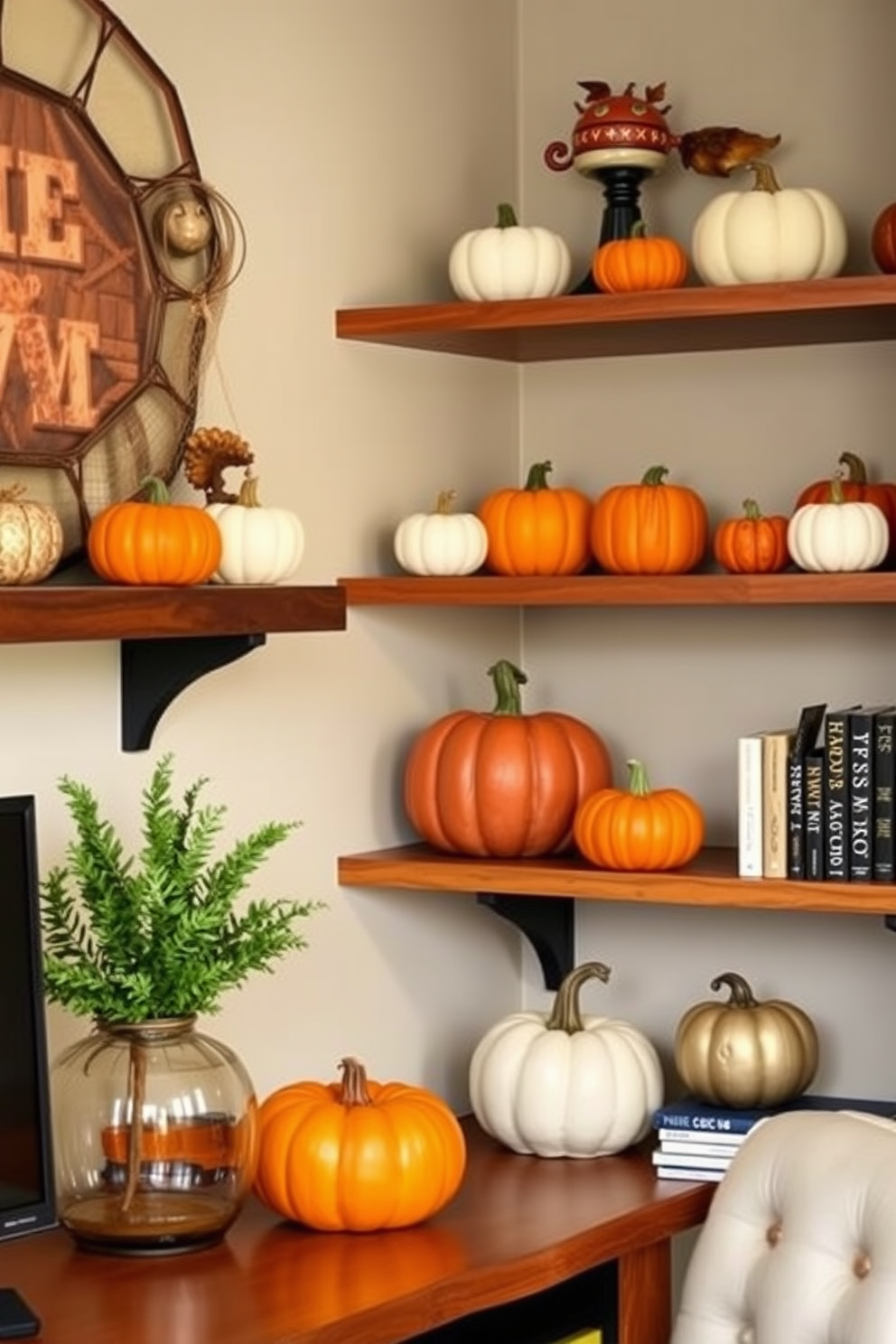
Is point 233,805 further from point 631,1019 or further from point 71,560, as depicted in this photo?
point 631,1019

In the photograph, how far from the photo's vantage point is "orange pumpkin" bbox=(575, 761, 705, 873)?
3.16 m

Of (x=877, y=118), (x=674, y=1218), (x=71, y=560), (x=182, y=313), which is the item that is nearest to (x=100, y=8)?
(x=182, y=313)

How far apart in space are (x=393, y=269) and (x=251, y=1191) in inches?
51.2

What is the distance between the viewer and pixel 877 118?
3.38m

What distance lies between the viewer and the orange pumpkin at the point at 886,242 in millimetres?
3084

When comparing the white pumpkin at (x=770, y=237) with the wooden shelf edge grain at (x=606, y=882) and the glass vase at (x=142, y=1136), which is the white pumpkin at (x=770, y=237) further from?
the glass vase at (x=142, y=1136)

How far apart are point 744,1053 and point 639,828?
319mm

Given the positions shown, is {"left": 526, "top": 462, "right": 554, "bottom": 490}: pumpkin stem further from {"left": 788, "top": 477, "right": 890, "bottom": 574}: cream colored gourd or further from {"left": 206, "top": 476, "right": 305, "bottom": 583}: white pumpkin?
{"left": 206, "top": 476, "right": 305, "bottom": 583}: white pumpkin

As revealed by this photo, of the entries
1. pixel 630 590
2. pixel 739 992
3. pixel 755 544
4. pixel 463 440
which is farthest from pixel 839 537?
pixel 463 440

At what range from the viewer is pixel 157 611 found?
8.33ft

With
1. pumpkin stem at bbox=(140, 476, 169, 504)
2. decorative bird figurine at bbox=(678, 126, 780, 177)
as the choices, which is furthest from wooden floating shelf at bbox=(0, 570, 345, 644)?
decorative bird figurine at bbox=(678, 126, 780, 177)

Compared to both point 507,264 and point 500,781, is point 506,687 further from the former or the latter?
point 507,264

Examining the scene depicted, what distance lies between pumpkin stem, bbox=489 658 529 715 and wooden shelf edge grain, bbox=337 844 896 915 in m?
0.21

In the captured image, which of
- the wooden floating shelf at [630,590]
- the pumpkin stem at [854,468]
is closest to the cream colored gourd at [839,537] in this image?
the wooden floating shelf at [630,590]
